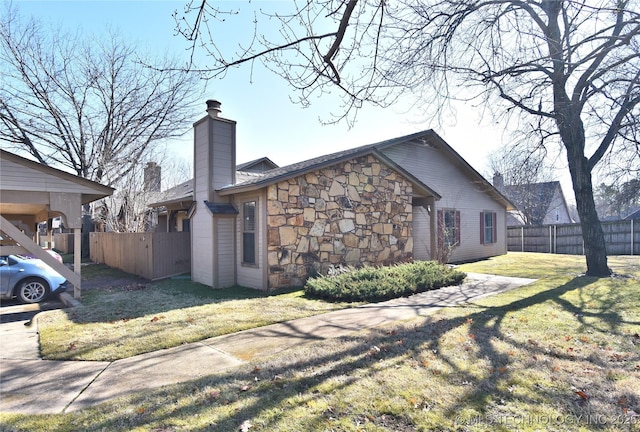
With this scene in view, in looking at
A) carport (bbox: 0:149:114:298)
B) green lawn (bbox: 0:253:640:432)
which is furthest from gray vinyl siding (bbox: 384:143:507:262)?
carport (bbox: 0:149:114:298)

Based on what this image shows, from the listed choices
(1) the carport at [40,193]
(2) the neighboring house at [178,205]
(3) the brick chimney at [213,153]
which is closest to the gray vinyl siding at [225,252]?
(3) the brick chimney at [213,153]

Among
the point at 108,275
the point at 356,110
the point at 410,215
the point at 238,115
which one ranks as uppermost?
the point at 238,115

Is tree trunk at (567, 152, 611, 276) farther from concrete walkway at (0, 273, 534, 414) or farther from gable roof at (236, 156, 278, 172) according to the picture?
gable roof at (236, 156, 278, 172)

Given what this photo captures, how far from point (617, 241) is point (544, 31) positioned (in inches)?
639

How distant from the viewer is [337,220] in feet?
33.5

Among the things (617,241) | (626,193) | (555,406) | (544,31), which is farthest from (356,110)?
(617,241)

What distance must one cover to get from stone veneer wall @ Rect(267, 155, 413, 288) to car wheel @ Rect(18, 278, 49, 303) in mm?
5430

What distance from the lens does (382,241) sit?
37.2ft

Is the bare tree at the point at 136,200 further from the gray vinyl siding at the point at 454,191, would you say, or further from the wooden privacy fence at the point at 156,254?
the gray vinyl siding at the point at 454,191

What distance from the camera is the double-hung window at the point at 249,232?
375 inches

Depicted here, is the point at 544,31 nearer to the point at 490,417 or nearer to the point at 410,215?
the point at 410,215

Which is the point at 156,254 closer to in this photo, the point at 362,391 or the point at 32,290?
the point at 32,290

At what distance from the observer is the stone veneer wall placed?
30.0ft

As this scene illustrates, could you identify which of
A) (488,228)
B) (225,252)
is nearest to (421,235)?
(488,228)
